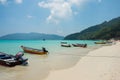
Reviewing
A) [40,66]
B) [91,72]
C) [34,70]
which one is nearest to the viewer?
[91,72]

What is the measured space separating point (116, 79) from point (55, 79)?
3413 millimetres

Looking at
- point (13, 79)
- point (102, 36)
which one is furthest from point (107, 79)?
point (102, 36)

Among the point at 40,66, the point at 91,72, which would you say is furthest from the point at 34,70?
the point at 91,72

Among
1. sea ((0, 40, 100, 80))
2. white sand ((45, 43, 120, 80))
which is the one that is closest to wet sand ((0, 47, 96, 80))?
sea ((0, 40, 100, 80))

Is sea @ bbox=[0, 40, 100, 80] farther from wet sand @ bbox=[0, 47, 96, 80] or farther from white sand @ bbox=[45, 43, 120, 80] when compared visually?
white sand @ bbox=[45, 43, 120, 80]

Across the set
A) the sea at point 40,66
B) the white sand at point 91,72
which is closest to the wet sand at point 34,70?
the sea at point 40,66

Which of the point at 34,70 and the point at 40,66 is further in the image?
the point at 40,66

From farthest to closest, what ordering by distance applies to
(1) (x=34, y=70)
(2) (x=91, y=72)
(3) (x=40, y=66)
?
(3) (x=40, y=66)
(1) (x=34, y=70)
(2) (x=91, y=72)

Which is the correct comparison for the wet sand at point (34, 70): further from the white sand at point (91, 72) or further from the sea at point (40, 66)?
the white sand at point (91, 72)

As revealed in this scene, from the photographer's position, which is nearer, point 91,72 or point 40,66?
point 91,72

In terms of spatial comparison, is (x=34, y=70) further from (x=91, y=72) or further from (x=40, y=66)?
(x=91, y=72)

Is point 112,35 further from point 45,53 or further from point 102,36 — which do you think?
point 45,53

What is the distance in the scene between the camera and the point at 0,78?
11.5 m

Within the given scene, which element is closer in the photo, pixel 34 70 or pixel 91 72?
pixel 91 72
